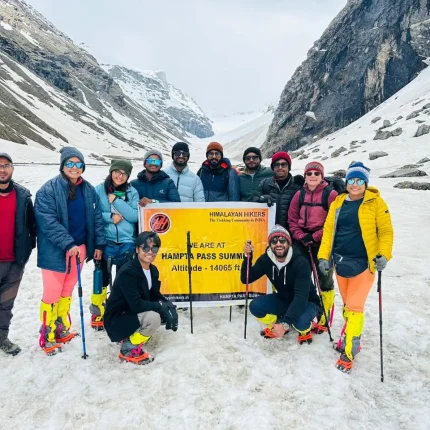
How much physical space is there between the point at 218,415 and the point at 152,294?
85.1 inches

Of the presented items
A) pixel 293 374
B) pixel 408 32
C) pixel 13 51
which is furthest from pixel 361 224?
pixel 13 51

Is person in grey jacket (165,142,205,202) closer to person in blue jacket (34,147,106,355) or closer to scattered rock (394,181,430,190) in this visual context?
person in blue jacket (34,147,106,355)

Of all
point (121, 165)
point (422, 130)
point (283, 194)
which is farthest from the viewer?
point (422, 130)

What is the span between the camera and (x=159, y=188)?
267 inches

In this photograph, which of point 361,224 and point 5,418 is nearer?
point 5,418

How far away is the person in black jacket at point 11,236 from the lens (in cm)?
522

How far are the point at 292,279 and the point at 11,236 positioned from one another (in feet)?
15.2

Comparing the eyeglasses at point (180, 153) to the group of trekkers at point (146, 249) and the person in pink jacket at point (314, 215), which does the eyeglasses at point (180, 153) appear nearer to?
the group of trekkers at point (146, 249)

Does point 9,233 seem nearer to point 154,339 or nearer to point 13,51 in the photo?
point 154,339

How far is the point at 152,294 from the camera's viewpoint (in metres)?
5.73

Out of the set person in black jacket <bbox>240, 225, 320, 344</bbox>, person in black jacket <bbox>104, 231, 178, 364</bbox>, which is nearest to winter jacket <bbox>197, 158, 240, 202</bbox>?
person in black jacket <bbox>240, 225, 320, 344</bbox>

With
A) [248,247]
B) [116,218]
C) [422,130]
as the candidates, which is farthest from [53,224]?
[422,130]

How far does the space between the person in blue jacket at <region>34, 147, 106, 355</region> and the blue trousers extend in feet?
9.83

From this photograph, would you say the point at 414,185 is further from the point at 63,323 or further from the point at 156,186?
the point at 63,323
